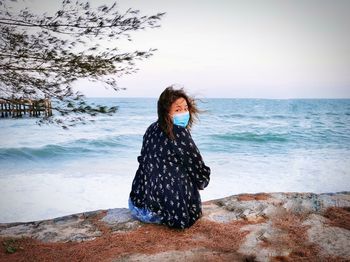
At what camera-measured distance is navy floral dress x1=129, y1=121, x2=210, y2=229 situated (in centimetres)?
290

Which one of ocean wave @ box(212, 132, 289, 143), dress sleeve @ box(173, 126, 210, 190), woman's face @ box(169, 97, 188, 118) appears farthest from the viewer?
ocean wave @ box(212, 132, 289, 143)

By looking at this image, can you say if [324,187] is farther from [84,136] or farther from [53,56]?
[84,136]

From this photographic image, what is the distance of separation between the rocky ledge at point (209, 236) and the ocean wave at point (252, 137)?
14962 mm

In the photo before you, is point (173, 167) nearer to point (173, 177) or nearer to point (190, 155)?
point (173, 177)

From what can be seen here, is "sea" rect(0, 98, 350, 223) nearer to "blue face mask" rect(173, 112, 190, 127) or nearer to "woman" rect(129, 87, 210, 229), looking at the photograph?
"blue face mask" rect(173, 112, 190, 127)

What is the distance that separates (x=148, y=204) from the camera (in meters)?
3.12

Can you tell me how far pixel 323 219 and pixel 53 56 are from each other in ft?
12.7

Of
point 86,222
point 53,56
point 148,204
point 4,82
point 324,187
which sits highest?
point 53,56

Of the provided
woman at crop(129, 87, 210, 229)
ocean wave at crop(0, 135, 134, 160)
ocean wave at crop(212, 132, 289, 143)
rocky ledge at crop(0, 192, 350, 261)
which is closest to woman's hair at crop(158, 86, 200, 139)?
woman at crop(129, 87, 210, 229)

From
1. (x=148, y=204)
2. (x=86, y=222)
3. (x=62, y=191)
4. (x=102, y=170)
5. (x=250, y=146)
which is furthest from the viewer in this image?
(x=250, y=146)

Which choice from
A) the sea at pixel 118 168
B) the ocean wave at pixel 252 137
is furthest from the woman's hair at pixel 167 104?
the ocean wave at pixel 252 137

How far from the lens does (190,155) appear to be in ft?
9.50

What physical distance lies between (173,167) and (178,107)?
0.66 meters

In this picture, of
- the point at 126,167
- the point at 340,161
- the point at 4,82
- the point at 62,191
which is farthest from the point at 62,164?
the point at 340,161
